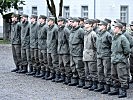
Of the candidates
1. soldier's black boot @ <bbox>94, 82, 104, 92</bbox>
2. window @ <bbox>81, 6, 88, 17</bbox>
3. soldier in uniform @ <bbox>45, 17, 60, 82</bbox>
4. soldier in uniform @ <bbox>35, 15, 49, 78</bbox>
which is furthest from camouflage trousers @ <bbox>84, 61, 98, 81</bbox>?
window @ <bbox>81, 6, 88, 17</bbox>

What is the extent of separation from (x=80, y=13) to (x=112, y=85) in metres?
29.9

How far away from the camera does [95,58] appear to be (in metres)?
14.1

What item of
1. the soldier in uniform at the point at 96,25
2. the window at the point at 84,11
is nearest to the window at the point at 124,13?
the window at the point at 84,11

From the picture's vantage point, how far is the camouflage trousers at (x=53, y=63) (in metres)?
15.8

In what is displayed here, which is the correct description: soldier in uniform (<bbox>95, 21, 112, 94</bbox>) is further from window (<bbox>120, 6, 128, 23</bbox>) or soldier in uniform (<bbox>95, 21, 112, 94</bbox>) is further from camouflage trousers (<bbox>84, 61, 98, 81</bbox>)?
window (<bbox>120, 6, 128, 23</bbox>)

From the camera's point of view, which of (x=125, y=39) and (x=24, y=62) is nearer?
(x=125, y=39)

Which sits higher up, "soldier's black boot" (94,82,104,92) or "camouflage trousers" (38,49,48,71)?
"camouflage trousers" (38,49,48,71)

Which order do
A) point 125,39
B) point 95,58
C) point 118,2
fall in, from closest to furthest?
point 125,39
point 95,58
point 118,2

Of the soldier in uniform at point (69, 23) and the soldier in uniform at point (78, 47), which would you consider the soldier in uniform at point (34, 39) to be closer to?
the soldier in uniform at point (69, 23)

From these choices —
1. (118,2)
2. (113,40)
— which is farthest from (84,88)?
(118,2)

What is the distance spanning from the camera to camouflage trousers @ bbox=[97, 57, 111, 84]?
1351 centimetres

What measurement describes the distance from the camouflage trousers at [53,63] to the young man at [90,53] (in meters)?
1.76

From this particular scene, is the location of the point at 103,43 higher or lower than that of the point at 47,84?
higher

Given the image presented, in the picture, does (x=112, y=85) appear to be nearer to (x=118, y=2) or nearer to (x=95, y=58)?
(x=95, y=58)
